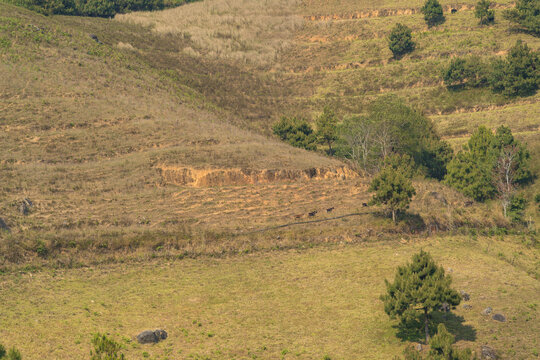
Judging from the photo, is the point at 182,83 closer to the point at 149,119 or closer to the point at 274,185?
the point at 149,119

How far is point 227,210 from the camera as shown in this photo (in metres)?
53.3

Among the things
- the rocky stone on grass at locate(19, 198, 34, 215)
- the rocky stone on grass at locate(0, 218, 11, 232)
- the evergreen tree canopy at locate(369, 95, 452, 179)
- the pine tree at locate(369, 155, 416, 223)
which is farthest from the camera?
the evergreen tree canopy at locate(369, 95, 452, 179)

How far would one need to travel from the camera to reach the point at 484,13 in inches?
5002

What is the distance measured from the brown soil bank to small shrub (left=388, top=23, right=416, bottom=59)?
74.9m

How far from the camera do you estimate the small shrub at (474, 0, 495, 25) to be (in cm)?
12721

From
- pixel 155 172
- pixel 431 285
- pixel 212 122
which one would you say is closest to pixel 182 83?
pixel 212 122

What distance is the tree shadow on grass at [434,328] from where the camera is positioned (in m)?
32.4

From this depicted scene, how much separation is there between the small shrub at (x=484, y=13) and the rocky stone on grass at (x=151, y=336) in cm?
11835

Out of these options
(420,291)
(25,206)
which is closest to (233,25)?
(25,206)

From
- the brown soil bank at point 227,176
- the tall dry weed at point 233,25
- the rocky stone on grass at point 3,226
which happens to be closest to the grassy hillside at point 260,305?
the rocky stone on grass at point 3,226

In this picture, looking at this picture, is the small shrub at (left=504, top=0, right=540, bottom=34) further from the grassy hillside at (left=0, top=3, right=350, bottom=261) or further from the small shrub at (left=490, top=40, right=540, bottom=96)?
the grassy hillside at (left=0, top=3, right=350, bottom=261)

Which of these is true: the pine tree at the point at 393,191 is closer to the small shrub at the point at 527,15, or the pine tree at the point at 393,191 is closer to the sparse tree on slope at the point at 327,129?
the sparse tree on slope at the point at 327,129

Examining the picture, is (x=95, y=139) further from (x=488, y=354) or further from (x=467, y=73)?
(x=467, y=73)

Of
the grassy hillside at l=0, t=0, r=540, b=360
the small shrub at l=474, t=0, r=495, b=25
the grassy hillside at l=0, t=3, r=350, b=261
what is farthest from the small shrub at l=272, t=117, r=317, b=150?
the small shrub at l=474, t=0, r=495, b=25
